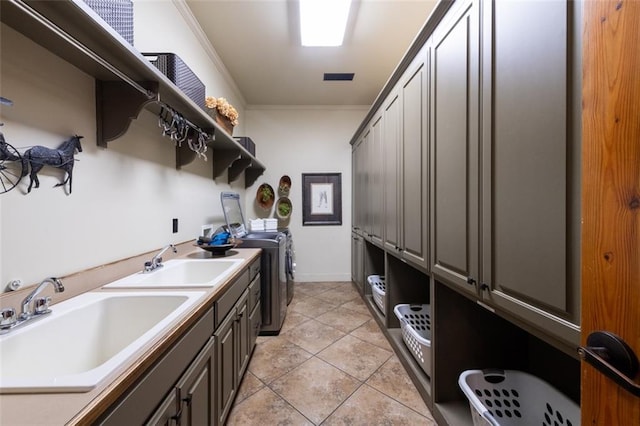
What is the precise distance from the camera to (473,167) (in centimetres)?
109

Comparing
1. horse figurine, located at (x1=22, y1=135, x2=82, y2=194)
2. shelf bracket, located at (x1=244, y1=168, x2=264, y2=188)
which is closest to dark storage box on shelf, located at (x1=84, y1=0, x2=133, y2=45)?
horse figurine, located at (x1=22, y1=135, x2=82, y2=194)

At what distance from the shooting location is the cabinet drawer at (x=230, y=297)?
1.25 m

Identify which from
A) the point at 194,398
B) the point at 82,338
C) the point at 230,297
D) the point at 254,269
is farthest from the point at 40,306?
the point at 254,269

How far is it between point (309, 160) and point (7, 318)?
12.2 ft

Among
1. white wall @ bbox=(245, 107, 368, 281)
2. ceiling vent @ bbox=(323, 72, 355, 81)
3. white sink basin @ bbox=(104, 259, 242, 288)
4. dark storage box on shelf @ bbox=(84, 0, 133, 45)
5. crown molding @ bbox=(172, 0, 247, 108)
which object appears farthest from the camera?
white wall @ bbox=(245, 107, 368, 281)

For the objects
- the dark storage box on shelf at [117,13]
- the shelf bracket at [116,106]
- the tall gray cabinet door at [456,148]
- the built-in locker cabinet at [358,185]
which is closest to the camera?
the dark storage box on shelf at [117,13]

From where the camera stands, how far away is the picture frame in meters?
4.16

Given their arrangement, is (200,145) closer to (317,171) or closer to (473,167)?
(473,167)

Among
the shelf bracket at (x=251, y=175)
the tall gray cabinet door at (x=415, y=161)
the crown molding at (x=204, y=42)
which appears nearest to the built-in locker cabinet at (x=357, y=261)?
the tall gray cabinet door at (x=415, y=161)

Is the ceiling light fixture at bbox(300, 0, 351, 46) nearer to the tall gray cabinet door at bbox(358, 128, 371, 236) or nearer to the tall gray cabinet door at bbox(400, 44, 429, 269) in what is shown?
the tall gray cabinet door at bbox(400, 44, 429, 269)

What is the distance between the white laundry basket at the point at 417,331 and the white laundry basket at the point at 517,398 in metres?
0.33

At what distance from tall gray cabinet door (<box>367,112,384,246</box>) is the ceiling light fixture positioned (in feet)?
2.86

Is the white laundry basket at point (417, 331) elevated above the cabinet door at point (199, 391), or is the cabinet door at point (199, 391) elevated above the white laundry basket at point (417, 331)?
the cabinet door at point (199, 391)

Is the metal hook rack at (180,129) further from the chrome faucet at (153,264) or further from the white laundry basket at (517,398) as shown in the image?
the white laundry basket at (517,398)
